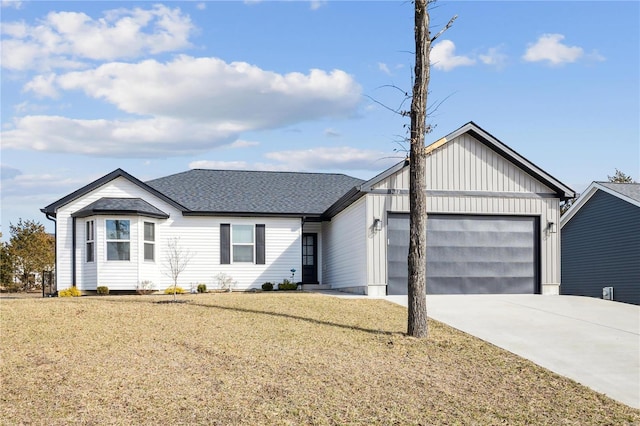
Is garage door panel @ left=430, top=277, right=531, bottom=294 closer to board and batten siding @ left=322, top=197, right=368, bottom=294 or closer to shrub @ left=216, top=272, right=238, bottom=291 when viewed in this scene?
board and batten siding @ left=322, top=197, right=368, bottom=294

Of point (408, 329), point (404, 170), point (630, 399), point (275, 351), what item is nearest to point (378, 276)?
point (404, 170)

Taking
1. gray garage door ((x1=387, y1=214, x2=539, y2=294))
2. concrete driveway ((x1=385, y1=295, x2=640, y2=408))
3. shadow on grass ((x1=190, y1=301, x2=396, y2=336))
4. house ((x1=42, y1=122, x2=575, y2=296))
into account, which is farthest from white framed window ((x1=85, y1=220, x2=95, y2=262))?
concrete driveway ((x1=385, y1=295, x2=640, y2=408))

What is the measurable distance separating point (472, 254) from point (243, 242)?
851cm

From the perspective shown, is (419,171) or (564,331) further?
(564,331)

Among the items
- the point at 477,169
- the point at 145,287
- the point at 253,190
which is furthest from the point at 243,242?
the point at 477,169

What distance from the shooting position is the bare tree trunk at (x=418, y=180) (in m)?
12.8

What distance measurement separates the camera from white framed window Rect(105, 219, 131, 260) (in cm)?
2198

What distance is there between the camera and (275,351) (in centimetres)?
1099

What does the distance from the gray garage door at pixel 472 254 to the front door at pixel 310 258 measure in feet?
22.5

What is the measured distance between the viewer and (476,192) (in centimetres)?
2011

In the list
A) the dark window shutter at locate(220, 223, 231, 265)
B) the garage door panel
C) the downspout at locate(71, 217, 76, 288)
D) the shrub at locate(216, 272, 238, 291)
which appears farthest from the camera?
the dark window shutter at locate(220, 223, 231, 265)

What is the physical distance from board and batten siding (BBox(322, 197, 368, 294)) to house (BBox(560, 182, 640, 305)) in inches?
422

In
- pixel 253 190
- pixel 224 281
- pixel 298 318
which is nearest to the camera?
pixel 298 318

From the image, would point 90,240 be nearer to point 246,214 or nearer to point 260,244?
point 246,214
